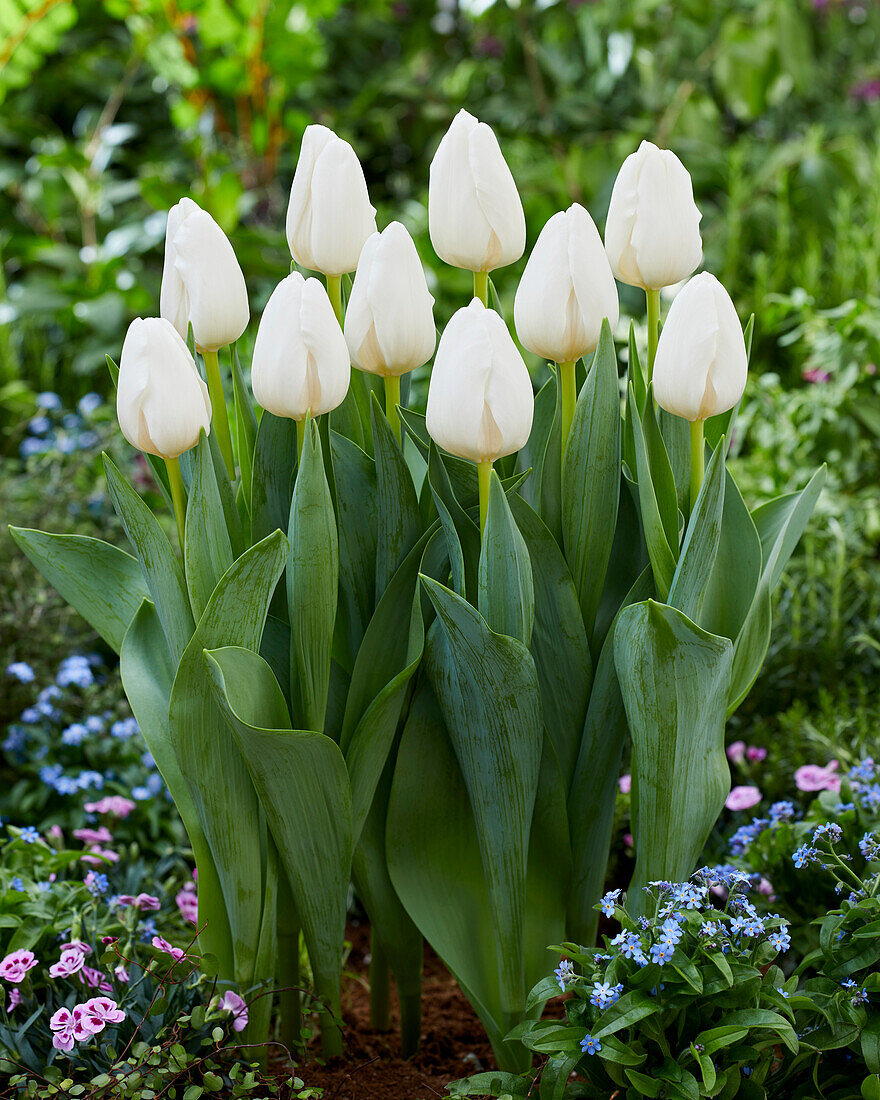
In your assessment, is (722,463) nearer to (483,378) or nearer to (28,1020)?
(483,378)

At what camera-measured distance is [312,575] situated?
0.83 meters

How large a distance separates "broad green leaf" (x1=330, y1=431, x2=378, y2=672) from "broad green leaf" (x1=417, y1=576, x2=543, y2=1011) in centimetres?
10

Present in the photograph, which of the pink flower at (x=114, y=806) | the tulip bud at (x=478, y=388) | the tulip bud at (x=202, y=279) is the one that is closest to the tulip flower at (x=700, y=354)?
the tulip bud at (x=478, y=388)

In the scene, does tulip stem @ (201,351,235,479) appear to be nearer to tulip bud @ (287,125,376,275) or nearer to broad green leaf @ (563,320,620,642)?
tulip bud @ (287,125,376,275)

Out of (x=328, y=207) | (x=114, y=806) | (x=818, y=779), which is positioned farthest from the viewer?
(x=114, y=806)

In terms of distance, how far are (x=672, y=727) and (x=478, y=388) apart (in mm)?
306

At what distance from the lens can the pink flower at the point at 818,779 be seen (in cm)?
126

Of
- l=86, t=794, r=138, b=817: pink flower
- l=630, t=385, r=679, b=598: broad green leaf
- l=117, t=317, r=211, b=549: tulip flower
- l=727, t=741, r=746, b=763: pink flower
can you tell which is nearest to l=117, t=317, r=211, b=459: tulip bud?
l=117, t=317, r=211, b=549: tulip flower

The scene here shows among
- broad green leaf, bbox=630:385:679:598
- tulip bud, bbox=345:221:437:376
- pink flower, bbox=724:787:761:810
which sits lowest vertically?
pink flower, bbox=724:787:761:810

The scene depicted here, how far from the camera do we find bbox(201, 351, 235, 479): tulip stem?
3.05ft

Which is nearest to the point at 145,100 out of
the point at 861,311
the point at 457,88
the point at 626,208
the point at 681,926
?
the point at 457,88

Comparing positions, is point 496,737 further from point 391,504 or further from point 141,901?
point 141,901

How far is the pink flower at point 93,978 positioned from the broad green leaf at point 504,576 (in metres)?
0.52

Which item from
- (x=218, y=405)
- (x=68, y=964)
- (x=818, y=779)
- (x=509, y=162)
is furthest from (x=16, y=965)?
(x=509, y=162)
